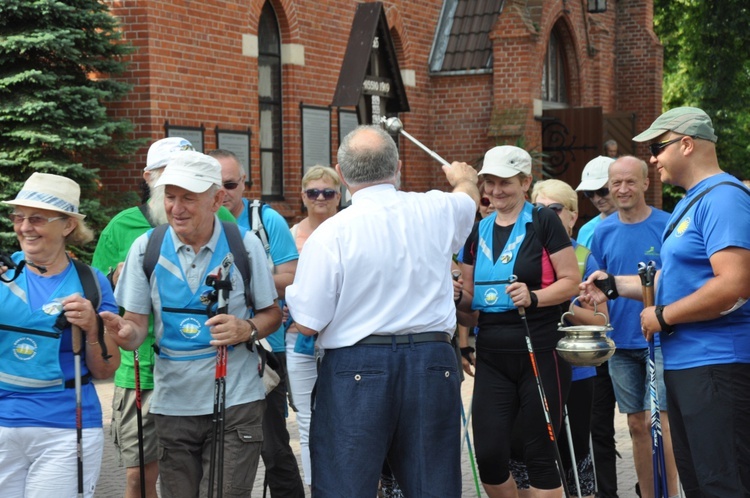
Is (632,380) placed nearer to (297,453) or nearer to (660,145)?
(660,145)

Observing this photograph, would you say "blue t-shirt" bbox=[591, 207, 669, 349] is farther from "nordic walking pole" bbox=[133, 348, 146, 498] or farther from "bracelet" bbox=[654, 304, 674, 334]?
"nordic walking pole" bbox=[133, 348, 146, 498]

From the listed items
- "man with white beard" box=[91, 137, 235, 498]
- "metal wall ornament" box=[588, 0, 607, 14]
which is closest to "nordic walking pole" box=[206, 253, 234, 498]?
"man with white beard" box=[91, 137, 235, 498]

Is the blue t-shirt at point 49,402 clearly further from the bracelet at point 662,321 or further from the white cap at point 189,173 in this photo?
the bracelet at point 662,321

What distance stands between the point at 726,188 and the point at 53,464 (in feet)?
10.2

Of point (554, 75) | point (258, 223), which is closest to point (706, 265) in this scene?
point (258, 223)

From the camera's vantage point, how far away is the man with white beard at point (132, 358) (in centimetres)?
602

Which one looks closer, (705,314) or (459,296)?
(705,314)

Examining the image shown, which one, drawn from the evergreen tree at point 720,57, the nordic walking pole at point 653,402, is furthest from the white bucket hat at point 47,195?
the evergreen tree at point 720,57

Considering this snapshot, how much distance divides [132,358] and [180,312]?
1148 millimetres

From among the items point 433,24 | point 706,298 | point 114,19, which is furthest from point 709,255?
point 433,24

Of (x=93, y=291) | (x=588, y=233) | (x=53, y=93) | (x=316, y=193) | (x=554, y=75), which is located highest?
(x=554, y=75)

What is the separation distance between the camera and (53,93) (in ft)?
40.3

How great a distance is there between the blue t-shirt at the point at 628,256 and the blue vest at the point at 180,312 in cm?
321

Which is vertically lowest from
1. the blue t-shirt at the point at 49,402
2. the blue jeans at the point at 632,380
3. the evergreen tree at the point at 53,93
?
the blue jeans at the point at 632,380
